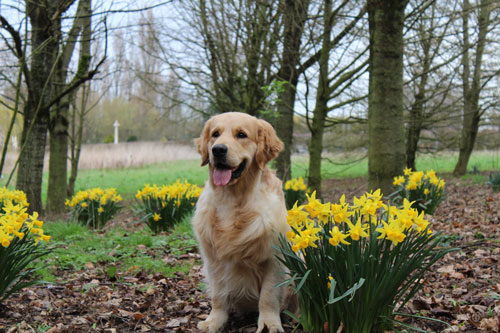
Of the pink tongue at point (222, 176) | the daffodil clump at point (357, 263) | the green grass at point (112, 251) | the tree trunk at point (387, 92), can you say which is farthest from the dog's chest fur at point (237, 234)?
Result: the tree trunk at point (387, 92)

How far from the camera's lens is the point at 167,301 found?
3.33m

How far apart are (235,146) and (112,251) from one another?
8.77 feet

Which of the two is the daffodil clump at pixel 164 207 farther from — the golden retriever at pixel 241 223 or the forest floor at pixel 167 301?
the golden retriever at pixel 241 223

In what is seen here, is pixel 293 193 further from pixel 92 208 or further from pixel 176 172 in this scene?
pixel 176 172

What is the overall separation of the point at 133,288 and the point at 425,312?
235 cm

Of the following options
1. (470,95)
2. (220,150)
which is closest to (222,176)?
(220,150)

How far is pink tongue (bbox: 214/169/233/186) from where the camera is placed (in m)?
2.61

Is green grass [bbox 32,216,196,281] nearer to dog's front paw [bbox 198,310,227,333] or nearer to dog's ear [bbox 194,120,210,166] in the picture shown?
dog's front paw [bbox 198,310,227,333]

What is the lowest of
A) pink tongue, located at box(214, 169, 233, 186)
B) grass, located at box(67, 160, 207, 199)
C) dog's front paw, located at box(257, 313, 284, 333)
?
grass, located at box(67, 160, 207, 199)

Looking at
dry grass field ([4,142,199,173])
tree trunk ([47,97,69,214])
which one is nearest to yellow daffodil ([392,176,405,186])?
tree trunk ([47,97,69,214])

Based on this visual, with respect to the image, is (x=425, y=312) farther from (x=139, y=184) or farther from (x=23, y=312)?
(x=139, y=184)

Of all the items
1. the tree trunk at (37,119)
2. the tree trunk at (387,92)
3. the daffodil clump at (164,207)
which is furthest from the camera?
the tree trunk at (37,119)

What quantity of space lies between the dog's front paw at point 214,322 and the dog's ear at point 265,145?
1.03 metres

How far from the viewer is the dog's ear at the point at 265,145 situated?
9.14ft
